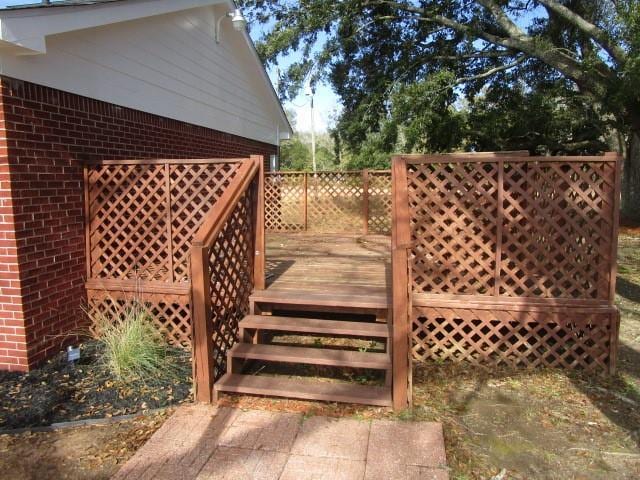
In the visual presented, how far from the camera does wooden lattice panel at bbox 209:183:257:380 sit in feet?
13.1

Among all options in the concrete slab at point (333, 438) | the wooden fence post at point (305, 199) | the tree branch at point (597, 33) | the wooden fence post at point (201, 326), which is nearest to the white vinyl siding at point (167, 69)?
the wooden fence post at point (305, 199)

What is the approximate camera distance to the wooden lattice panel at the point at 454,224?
4.23 m

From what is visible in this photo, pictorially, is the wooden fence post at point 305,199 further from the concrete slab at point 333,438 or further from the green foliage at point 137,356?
the concrete slab at point 333,438

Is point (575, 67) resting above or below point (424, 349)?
above

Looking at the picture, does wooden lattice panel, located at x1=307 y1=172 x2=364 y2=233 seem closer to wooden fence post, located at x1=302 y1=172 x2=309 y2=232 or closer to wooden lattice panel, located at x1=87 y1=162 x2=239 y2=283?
wooden fence post, located at x1=302 y1=172 x2=309 y2=232

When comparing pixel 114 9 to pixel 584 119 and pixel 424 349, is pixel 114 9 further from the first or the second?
pixel 584 119

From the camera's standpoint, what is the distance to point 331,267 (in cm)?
601

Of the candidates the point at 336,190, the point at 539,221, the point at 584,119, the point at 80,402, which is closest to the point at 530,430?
the point at 539,221

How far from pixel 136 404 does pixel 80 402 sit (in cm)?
45

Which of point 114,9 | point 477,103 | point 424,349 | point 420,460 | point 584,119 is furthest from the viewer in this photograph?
point 477,103

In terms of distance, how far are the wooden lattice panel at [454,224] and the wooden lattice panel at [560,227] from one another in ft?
0.49

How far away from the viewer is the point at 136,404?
3.62 meters

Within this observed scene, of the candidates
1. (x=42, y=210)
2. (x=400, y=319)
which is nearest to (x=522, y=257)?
(x=400, y=319)

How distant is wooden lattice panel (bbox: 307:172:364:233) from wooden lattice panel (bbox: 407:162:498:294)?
6.14 meters
